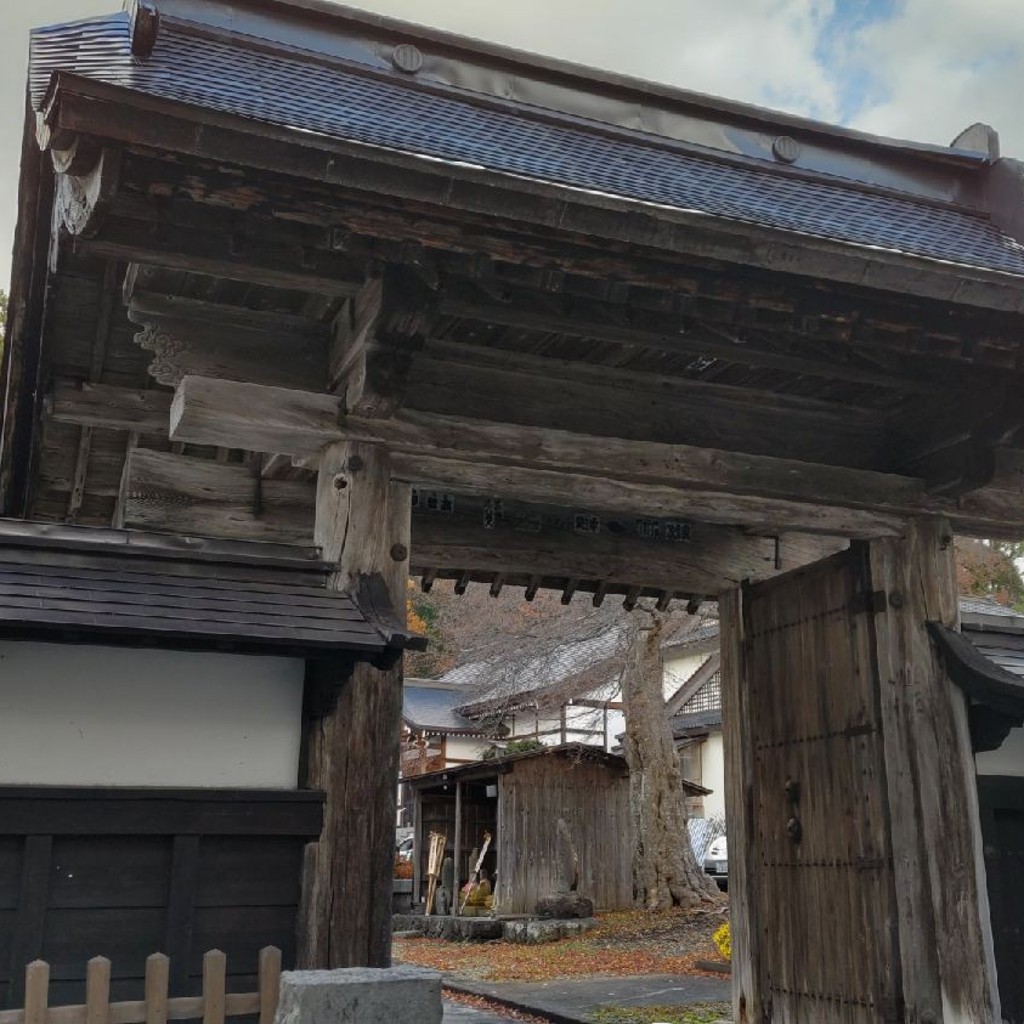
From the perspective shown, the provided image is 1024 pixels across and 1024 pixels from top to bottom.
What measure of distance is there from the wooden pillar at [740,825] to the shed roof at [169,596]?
3.53m

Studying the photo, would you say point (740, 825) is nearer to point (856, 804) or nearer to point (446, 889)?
point (856, 804)

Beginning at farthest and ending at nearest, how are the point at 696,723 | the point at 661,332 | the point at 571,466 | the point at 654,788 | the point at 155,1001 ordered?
the point at 696,723
the point at 654,788
the point at 571,466
the point at 661,332
the point at 155,1001

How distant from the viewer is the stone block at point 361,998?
9.73 ft

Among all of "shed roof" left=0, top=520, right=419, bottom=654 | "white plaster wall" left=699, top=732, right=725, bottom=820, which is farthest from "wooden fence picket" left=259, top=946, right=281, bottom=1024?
"white plaster wall" left=699, top=732, right=725, bottom=820

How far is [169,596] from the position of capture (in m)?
4.27

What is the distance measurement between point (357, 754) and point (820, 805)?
319cm

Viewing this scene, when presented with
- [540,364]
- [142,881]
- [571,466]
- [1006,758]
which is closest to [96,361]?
A: [540,364]

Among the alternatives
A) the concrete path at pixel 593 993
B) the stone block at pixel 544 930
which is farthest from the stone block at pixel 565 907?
the concrete path at pixel 593 993

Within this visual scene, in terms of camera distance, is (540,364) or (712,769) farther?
(712,769)

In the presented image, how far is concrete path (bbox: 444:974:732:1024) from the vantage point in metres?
10.1

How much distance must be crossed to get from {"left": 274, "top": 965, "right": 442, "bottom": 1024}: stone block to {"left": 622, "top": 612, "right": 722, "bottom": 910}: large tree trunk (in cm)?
1609

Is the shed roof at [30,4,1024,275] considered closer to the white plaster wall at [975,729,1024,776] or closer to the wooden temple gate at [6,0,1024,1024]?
the wooden temple gate at [6,0,1024,1024]

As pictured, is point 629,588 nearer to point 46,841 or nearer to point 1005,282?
point 1005,282

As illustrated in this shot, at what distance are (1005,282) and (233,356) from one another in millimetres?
3568
